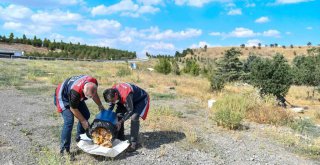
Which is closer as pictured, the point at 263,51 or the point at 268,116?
the point at 268,116

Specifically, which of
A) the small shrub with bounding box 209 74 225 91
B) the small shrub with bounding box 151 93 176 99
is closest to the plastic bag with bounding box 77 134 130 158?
the small shrub with bounding box 151 93 176 99

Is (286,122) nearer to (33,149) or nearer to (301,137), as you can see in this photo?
(301,137)

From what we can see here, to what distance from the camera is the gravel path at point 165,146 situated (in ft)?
22.3

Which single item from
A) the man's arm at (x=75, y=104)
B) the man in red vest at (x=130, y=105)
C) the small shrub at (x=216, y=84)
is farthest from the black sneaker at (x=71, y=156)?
the small shrub at (x=216, y=84)

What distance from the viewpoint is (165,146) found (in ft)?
25.1

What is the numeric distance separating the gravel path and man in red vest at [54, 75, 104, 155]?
0.50m

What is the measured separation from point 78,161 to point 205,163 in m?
2.23

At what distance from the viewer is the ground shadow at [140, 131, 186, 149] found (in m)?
7.74

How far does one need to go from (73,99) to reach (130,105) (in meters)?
1.03

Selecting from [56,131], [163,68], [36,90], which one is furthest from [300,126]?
[163,68]

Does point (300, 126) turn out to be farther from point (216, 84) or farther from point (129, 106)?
point (216, 84)

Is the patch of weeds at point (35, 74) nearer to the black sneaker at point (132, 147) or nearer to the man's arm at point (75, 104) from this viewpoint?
the black sneaker at point (132, 147)

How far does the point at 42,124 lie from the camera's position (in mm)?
9305

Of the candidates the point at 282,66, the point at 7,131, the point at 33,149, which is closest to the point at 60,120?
the point at 7,131
